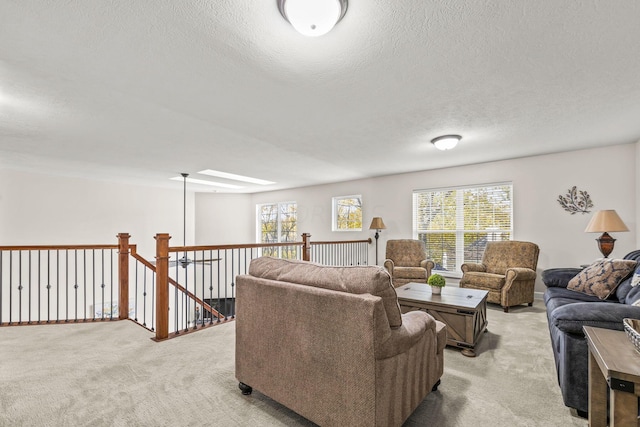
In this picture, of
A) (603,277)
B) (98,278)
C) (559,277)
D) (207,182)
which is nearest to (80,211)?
(98,278)

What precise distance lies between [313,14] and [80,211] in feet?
23.6

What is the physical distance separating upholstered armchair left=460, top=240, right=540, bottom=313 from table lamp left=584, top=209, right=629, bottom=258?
791 mm

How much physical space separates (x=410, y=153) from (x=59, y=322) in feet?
17.1

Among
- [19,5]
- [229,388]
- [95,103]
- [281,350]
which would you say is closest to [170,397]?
[229,388]

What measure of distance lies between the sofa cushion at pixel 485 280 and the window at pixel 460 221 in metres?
1.07

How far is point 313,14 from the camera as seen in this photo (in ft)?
5.25

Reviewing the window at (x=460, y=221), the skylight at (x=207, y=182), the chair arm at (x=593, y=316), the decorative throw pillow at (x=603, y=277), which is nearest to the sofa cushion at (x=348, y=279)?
the chair arm at (x=593, y=316)

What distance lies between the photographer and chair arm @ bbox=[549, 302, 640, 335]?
1745mm

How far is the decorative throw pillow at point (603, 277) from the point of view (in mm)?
2816

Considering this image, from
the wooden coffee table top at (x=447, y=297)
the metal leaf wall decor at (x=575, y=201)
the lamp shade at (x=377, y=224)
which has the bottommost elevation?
the wooden coffee table top at (x=447, y=297)

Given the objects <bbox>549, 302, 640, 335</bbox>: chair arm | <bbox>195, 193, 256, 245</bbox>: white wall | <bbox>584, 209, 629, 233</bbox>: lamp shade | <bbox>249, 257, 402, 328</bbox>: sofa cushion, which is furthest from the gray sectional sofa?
<bbox>195, 193, 256, 245</bbox>: white wall

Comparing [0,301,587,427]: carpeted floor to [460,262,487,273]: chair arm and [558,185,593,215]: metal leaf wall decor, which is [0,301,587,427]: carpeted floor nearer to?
[460,262,487,273]: chair arm

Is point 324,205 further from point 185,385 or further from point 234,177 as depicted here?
point 185,385

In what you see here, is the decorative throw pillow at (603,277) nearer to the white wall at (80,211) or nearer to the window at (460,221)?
the window at (460,221)
